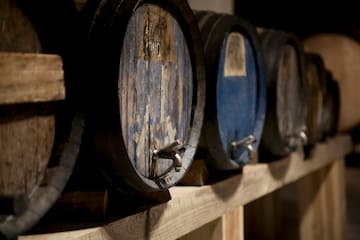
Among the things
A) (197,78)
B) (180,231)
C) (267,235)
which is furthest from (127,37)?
(267,235)

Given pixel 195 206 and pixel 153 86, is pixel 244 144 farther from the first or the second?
pixel 153 86

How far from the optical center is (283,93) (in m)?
2.49

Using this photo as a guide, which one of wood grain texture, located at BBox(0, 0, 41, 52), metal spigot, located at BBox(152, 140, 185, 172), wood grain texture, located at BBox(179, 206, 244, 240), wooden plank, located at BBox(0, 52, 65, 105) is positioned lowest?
wood grain texture, located at BBox(179, 206, 244, 240)

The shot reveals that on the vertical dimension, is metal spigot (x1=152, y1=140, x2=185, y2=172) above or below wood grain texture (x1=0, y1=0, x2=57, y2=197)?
below

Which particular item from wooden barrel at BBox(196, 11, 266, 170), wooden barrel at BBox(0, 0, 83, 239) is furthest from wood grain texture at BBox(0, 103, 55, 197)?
wooden barrel at BBox(196, 11, 266, 170)

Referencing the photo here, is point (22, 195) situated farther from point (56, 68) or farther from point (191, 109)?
point (191, 109)

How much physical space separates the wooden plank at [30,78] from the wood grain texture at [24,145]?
0.03 m

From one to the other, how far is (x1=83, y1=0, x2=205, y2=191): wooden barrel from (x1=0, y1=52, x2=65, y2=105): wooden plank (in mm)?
117

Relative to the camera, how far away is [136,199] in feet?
5.18

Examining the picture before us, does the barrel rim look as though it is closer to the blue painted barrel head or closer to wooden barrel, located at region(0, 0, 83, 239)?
wooden barrel, located at region(0, 0, 83, 239)

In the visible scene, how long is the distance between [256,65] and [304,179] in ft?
5.86

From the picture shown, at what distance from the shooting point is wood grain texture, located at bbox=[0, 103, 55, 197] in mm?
1048

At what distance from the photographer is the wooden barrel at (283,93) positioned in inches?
92.0

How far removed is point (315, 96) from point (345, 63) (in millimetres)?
1523
